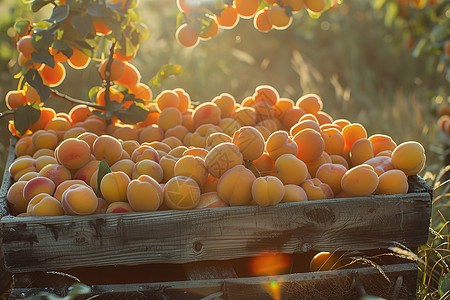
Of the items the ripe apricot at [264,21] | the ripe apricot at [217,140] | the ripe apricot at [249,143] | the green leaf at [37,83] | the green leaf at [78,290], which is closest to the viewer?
the green leaf at [78,290]

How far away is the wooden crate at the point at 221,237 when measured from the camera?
1.24 meters

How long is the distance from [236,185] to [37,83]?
0.87 meters

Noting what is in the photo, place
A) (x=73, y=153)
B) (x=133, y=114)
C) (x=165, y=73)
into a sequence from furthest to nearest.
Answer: (x=165, y=73)
(x=133, y=114)
(x=73, y=153)

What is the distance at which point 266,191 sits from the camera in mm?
1253

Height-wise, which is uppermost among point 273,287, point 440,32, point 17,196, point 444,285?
point 440,32

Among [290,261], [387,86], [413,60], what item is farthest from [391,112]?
[290,261]

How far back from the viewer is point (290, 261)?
1.46m

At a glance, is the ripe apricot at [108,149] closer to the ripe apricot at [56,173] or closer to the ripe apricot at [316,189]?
the ripe apricot at [56,173]

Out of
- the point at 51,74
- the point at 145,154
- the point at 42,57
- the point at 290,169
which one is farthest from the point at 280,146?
the point at 51,74

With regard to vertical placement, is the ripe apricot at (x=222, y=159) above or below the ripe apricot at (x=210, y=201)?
above

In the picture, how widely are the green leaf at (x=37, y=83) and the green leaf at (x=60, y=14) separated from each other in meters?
0.21

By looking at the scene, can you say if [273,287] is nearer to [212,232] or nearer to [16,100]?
[212,232]

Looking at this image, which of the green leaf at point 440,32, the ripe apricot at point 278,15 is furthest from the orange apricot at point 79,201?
the green leaf at point 440,32

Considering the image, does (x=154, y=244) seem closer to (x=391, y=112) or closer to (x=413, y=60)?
(x=391, y=112)
